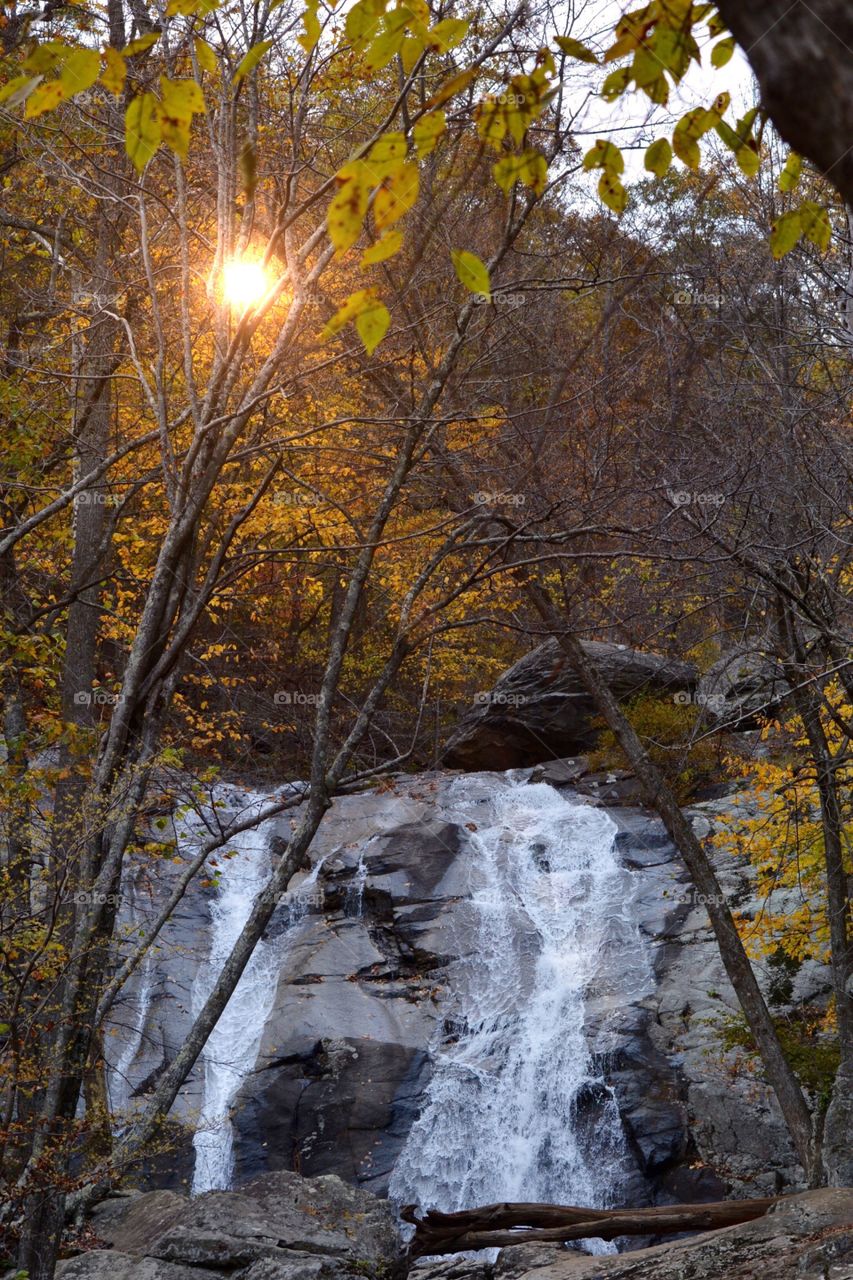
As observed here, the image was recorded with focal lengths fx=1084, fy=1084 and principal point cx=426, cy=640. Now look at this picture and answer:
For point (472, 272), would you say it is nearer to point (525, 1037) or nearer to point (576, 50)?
point (576, 50)

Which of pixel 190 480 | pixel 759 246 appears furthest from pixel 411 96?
pixel 190 480

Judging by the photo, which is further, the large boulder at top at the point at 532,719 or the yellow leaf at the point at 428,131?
the large boulder at top at the point at 532,719

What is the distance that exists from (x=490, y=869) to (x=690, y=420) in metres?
8.12

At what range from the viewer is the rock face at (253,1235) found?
6.50 meters

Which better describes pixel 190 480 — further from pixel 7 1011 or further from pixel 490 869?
pixel 490 869

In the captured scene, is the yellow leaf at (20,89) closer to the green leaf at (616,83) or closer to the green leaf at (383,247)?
the green leaf at (383,247)

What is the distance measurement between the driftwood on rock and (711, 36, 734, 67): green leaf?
7104 millimetres

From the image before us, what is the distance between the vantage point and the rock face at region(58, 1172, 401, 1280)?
21.3ft

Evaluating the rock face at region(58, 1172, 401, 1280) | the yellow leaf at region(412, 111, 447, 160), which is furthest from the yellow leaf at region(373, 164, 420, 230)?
the rock face at region(58, 1172, 401, 1280)

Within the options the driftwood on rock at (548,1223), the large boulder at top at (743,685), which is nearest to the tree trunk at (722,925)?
the large boulder at top at (743,685)

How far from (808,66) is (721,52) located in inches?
44.6

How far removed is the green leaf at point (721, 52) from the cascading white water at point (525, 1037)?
37.6 feet

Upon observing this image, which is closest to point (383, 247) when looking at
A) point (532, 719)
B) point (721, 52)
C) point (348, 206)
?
point (348, 206)

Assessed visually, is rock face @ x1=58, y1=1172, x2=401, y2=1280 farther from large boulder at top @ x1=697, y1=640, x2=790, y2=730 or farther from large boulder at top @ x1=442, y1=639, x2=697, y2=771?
large boulder at top @ x1=442, y1=639, x2=697, y2=771
